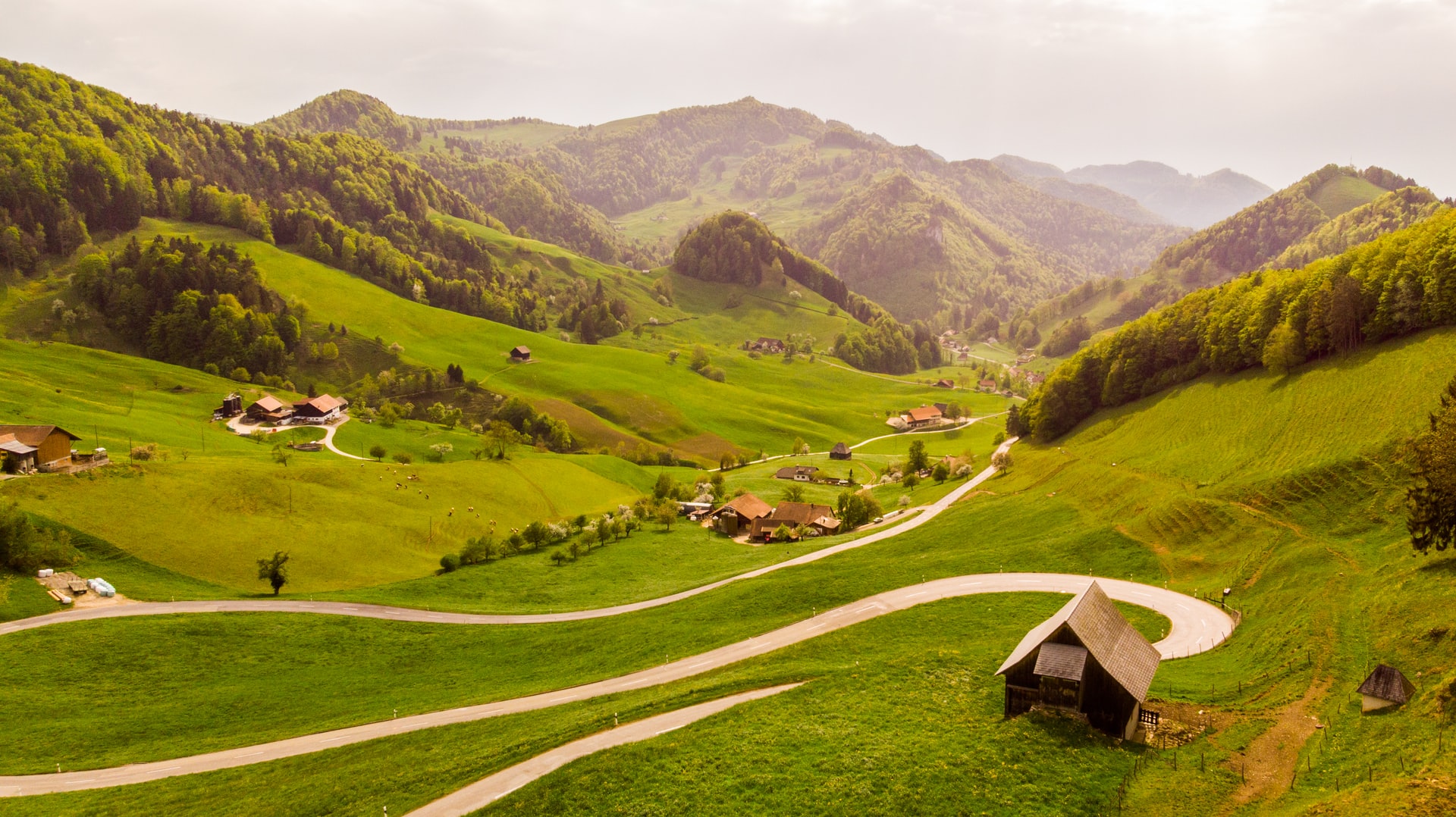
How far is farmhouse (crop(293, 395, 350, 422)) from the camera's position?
487 ft

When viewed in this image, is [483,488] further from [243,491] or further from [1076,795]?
[1076,795]

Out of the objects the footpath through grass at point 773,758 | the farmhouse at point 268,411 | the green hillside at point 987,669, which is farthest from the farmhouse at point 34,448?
the footpath through grass at point 773,758

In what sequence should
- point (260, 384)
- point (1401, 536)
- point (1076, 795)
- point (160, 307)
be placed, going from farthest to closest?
point (160, 307) → point (260, 384) → point (1401, 536) → point (1076, 795)

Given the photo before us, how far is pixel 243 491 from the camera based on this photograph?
91.1 meters

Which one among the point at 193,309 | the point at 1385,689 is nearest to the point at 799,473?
the point at 1385,689

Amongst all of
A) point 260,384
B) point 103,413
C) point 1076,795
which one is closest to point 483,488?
point 103,413

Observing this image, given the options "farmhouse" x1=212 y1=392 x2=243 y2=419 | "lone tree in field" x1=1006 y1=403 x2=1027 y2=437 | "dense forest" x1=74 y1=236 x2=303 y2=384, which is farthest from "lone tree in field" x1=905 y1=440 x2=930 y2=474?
"dense forest" x1=74 y1=236 x2=303 y2=384

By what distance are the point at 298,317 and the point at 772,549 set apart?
162 m

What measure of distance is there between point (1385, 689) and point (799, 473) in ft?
391

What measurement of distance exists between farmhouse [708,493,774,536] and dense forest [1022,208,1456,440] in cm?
4733

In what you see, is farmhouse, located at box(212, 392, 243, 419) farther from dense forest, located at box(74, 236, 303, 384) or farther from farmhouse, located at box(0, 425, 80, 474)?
farmhouse, located at box(0, 425, 80, 474)

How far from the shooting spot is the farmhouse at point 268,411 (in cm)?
14388

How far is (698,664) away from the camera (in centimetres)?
5225

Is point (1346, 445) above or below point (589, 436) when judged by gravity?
above
